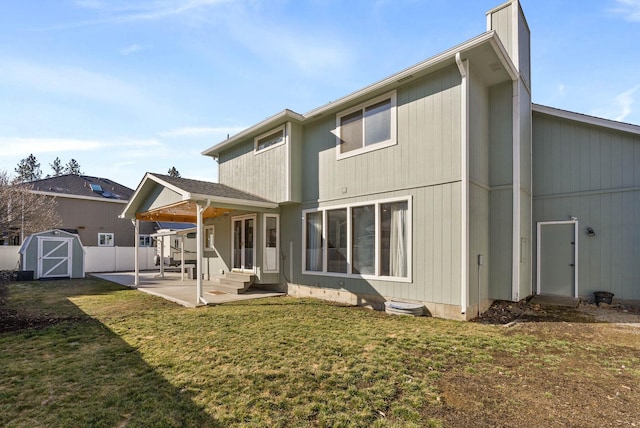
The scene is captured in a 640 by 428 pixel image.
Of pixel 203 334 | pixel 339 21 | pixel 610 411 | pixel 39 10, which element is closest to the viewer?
pixel 610 411

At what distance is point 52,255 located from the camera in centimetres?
1435

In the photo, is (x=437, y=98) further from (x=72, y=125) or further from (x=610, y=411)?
(x=72, y=125)

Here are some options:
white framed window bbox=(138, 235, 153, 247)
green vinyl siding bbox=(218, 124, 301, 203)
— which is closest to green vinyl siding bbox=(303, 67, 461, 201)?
green vinyl siding bbox=(218, 124, 301, 203)

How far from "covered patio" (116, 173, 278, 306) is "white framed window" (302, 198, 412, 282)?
5.89 feet

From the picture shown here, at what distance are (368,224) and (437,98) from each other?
10.4 ft

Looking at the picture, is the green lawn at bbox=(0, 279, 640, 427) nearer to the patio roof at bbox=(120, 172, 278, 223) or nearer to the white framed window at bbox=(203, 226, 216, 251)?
the patio roof at bbox=(120, 172, 278, 223)

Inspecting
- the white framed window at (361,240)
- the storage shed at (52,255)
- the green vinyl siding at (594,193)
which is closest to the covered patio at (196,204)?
the white framed window at (361,240)

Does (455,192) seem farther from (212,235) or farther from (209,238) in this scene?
(209,238)

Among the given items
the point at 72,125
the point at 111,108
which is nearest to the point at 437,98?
the point at 111,108

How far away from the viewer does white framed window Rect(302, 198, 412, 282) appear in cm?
726

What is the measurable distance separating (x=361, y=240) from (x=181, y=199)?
4.98 m

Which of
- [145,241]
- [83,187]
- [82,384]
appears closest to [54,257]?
[145,241]

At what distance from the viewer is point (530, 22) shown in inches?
344

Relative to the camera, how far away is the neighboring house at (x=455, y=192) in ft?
21.8
